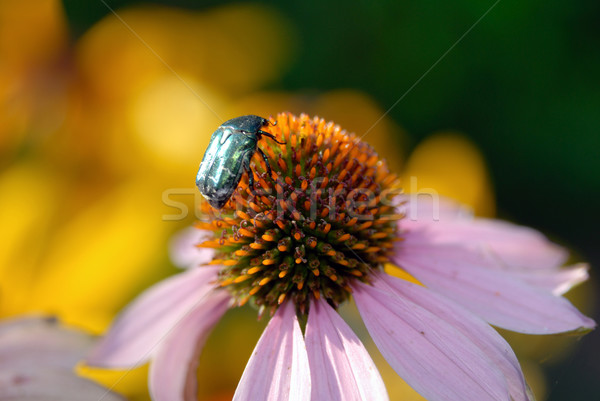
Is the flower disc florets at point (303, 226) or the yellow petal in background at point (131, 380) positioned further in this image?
the yellow petal in background at point (131, 380)

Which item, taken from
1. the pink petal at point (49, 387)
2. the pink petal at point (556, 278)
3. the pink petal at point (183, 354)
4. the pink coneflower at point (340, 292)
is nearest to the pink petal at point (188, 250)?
the pink coneflower at point (340, 292)

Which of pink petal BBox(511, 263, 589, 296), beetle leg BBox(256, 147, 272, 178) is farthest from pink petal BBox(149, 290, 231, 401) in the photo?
pink petal BBox(511, 263, 589, 296)

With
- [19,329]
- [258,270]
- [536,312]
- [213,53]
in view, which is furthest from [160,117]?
[536,312]

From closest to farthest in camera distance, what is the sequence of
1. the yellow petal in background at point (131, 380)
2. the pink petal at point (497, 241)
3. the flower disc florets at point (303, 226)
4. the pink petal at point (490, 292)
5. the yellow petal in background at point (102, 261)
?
the pink petal at point (490, 292)
the flower disc florets at point (303, 226)
the pink petal at point (497, 241)
the yellow petal in background at point (131, 380)
the yellow petal in background at point (102, 261)

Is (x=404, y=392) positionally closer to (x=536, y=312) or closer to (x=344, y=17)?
(x=536, y=312)

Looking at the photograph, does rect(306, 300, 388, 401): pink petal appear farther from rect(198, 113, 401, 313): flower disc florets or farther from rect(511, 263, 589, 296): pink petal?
rect(511, 263, 589, 296): pink petal

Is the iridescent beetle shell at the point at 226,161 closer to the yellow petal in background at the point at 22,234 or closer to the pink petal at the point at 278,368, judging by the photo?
the pink petal at the point at 278,368
